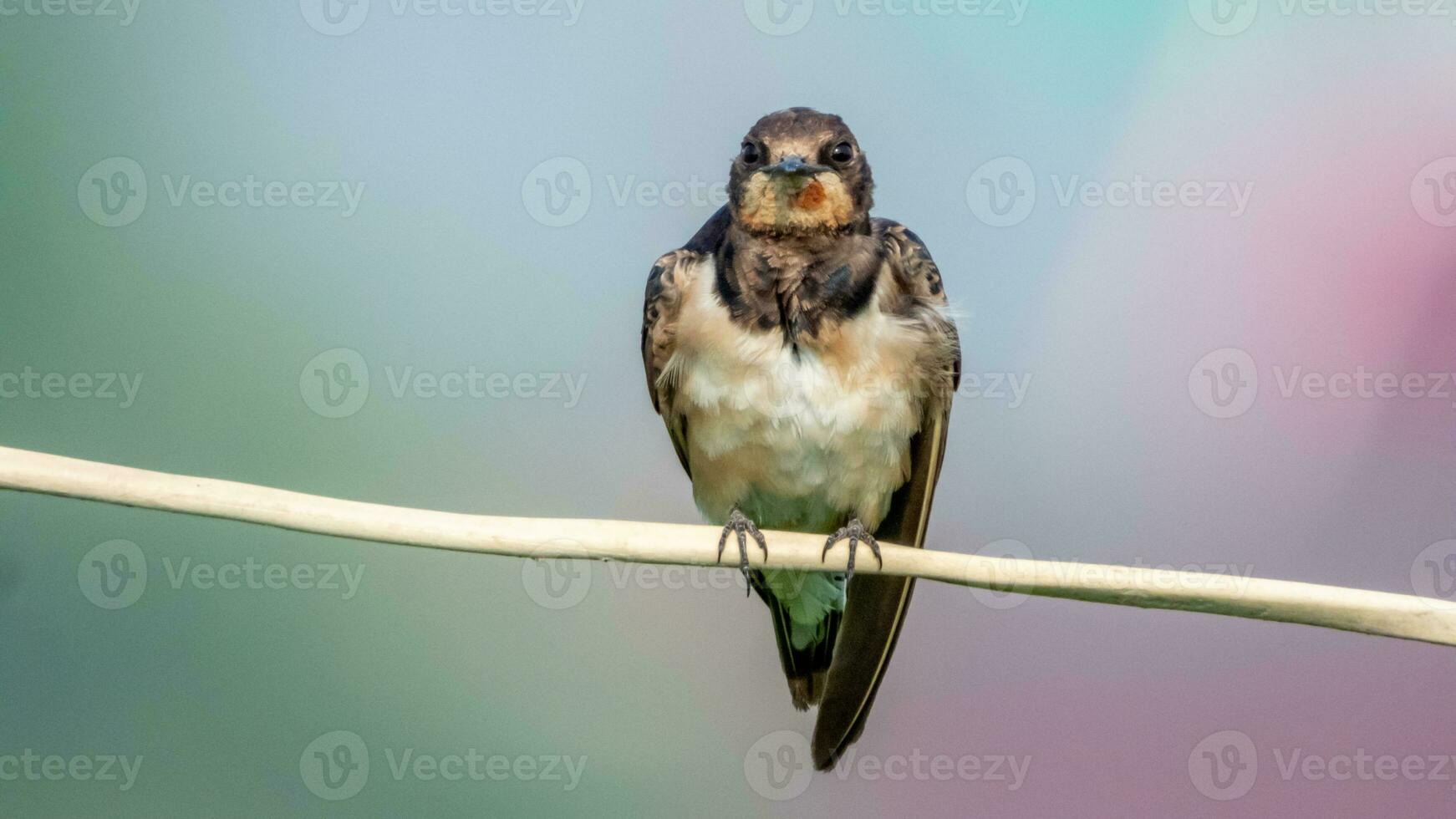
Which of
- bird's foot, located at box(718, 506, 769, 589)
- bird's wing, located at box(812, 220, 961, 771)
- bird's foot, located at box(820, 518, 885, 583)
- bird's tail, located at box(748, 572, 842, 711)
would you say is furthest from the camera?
bird's tail, located at box(748, 572, 842, 711)

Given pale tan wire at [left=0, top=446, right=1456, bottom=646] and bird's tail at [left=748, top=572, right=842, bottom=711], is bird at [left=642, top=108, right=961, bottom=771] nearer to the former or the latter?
bird's tail at [left=748, top=572, right=842, bottom=711]

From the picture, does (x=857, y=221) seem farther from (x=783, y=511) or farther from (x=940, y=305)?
(x=783, y=511)

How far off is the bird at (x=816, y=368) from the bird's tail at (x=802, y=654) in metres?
0.07

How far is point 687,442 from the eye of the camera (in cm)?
170

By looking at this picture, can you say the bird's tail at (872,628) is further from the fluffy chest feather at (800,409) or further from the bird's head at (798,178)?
the bird's head at (798,178)

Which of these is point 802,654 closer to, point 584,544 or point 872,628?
point 872,628

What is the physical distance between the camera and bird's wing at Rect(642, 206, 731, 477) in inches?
64.0

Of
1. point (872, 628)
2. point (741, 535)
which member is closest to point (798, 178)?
point (741, 535)

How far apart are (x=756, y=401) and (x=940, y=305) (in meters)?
0.27

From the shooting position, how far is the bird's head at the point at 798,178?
1518 millimetres

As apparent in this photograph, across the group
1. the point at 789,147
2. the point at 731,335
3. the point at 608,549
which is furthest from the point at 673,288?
the point at 608,549

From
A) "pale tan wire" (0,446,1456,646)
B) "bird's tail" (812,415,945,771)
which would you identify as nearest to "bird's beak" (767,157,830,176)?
"bird's tail" (812,415,945,771)

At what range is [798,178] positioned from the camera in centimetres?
151

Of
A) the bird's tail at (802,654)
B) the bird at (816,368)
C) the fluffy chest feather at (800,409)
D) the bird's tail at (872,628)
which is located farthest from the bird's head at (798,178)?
the bird's tail at (802,654)
